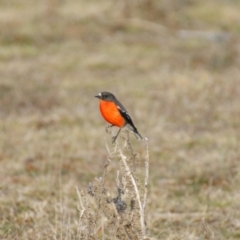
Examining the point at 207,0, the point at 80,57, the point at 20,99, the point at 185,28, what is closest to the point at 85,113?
the point at 20,99

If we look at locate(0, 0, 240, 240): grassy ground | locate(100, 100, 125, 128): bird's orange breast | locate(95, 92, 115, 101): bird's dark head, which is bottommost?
locate(100, 100, 125, 128): bird's orange breast

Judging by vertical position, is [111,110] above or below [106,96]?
below

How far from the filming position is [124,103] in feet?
42.6

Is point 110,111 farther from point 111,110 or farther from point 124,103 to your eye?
point 124,103

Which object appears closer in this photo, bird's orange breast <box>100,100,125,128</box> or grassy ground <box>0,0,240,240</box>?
bird's orange breast <box>100,100,125,128</box>

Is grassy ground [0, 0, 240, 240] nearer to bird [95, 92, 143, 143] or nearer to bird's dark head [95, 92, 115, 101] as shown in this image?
bird [95, 92, 143, 143]

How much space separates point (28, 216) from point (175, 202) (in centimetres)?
172

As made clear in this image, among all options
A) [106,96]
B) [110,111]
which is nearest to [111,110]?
[110,111]

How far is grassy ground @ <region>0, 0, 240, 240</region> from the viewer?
7034mm

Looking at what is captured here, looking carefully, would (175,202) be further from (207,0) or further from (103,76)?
(207,0)

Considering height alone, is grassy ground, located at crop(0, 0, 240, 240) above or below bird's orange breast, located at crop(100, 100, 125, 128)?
above

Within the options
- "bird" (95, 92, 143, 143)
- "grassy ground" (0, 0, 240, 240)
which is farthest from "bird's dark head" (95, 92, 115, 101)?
"grassy ground" (0, 0, 240, 240)

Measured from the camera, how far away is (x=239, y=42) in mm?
17484

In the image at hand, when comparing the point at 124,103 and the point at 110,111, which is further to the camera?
the point at 124,103
